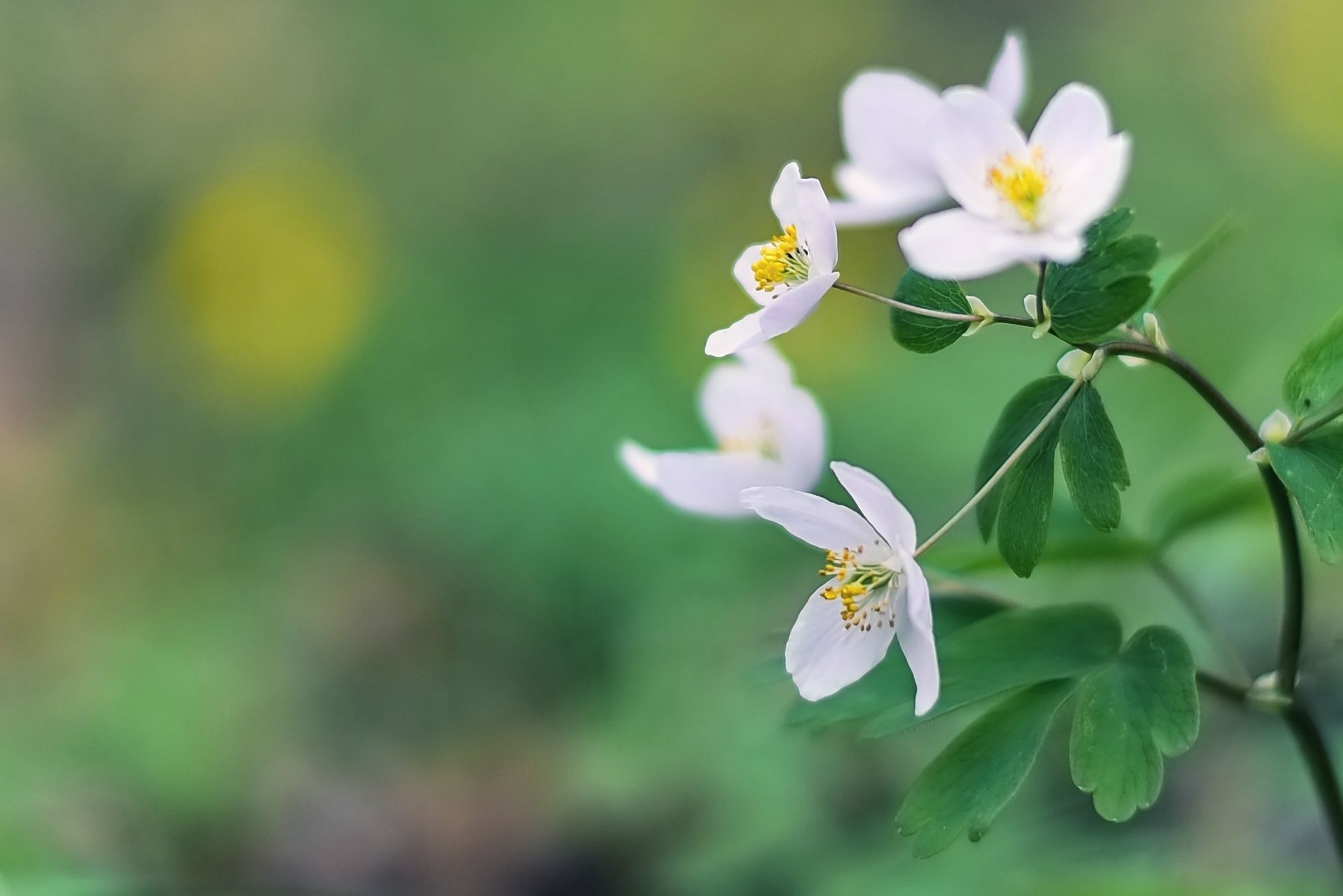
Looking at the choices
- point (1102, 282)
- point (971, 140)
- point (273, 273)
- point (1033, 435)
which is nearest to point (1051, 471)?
point (1033, 435)

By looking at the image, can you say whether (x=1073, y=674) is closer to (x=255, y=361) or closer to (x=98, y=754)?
(x=98, y=754)

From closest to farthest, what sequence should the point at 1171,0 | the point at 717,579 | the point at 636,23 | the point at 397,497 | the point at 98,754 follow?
the point at 98,754 → the point at 717,579 → the point at 397,497 → the point at 1171,0 → the point at 636,23

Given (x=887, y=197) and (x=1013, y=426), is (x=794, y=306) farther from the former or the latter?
(x=887, y=197)

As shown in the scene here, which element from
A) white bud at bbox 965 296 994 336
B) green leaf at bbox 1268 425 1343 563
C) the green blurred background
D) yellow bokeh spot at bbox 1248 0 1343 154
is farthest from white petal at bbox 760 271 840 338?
yellow bokeh spot at bbox 1248 0 1343 154

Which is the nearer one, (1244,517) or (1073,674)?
(1073,674)

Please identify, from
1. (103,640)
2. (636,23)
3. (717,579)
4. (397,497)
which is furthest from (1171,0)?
(103,640)

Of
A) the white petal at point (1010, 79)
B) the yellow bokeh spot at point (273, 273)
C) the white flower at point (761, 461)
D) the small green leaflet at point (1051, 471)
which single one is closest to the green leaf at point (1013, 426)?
the small green leaflet at point (1051, 471)

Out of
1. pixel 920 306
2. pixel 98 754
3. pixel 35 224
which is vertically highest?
pixel 35 224

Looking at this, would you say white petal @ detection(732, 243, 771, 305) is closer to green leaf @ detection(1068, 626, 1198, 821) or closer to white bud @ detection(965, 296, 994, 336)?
white bud @ detection(965, 296, 994, 336)
